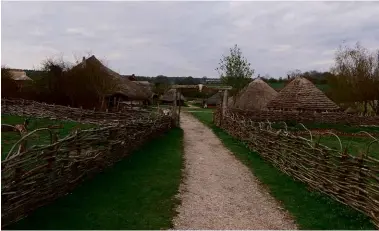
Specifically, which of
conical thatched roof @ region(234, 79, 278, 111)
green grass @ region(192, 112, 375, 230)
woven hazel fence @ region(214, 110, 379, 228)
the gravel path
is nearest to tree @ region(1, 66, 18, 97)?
conical thatched roof @ region(234, 79, 278, 111)

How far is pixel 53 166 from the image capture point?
6410 mm

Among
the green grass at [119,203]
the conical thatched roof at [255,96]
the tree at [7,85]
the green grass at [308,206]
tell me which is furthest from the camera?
the conical thatched roof at [255,96]

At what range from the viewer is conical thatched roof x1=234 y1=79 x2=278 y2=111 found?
35.8 meters

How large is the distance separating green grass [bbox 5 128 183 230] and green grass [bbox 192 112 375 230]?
6.76ft

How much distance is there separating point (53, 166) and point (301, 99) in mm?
25272

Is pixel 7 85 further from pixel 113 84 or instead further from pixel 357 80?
pixel 357 80

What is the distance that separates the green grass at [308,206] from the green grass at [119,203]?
2059mm

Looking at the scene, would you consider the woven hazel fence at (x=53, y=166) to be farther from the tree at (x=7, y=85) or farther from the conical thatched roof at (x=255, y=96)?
the conical thatched roof at (x=255, y=96)

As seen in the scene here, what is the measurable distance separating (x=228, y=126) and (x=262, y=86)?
53.7 ft

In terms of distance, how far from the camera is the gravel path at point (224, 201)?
20.9ft

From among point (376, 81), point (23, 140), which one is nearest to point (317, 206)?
point (23, 140)

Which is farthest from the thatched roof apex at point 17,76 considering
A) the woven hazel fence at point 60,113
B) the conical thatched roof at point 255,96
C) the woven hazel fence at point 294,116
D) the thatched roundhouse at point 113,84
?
the conical thatched roof at point 255,96

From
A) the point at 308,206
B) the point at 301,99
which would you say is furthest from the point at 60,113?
the point at 308,206

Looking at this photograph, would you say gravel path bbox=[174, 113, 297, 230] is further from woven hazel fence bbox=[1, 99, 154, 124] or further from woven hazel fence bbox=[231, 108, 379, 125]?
woven hazel fence bbox=[231, 108, 379, 125]
